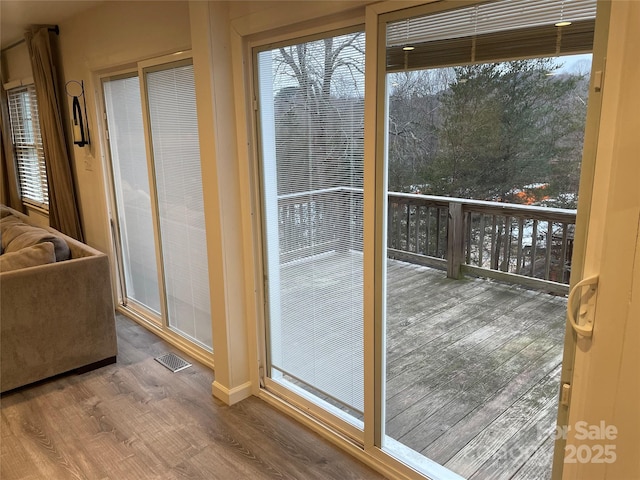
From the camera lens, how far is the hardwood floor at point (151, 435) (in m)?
2.24

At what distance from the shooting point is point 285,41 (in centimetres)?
221

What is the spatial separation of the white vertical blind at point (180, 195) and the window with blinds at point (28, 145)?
2491 millimetres

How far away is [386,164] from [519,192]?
534mm

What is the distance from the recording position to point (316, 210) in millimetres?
2277

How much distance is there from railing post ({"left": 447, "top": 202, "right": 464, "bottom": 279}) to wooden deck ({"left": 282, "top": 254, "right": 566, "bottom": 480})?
73 millimetres

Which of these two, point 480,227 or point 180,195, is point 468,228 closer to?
point 480,227

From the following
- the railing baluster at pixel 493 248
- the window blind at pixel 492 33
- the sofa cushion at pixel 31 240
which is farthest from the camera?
the sofa cushion at pixel 31 240

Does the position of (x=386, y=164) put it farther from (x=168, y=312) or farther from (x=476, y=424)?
(x=168, y=312)

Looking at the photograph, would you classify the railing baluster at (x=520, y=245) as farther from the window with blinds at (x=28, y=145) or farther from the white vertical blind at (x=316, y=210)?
the window with blinds at (x=28, y=145)

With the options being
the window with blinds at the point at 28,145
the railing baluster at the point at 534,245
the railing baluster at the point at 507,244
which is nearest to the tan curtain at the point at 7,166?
the window with blinds at the point at 28,145

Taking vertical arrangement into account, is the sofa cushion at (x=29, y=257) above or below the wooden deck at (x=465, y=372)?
above

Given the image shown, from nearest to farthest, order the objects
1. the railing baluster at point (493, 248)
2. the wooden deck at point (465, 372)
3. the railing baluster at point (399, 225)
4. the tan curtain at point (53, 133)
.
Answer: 1. the railing baluster at point (493, 248)
2. the wooden deck at point (465, 372)
3. the railing baluster at point (399, 225)
4. the tan curtain at point (53, 133)

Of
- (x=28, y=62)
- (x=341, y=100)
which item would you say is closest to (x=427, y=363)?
(x=341, y=100)

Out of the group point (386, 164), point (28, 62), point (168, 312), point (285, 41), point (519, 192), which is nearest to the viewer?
point (519, 192)
